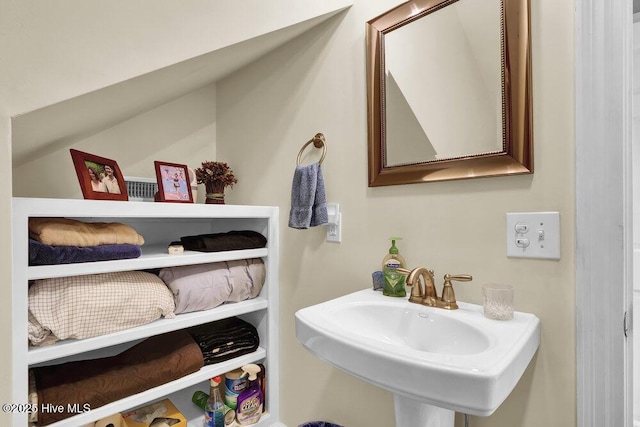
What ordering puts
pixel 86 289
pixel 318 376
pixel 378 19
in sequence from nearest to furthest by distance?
pixel 86 289 → pixel 378 19 → pixel 318 376

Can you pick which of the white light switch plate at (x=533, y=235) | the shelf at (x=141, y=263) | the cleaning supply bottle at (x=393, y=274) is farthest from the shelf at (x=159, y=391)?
the white light switch plate at (x=533, y=235)

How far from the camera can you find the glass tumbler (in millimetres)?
851

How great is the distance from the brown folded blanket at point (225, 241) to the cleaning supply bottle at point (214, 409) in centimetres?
55

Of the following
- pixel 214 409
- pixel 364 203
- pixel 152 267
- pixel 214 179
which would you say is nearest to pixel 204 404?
pixel 214 409

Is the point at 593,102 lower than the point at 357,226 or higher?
higher

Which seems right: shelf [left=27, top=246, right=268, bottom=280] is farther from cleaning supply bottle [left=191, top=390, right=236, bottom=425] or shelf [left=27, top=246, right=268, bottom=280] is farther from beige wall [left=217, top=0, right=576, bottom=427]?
cleaning supply bottle [left=191, top=390, right=236, bottom=425]

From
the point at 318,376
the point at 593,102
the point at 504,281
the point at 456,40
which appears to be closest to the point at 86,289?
the point at 318,376

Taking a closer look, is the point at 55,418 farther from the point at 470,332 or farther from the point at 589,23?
the point at 589,23

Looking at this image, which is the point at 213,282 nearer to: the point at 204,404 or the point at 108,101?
the point at 204,404

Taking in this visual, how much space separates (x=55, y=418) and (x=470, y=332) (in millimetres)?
1254

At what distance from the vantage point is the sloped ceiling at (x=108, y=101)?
3.00 ft

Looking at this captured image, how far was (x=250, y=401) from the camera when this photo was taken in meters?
1.48

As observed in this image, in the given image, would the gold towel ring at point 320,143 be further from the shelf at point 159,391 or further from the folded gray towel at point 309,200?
the shelf at point 159,391

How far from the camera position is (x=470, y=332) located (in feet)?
2.76
